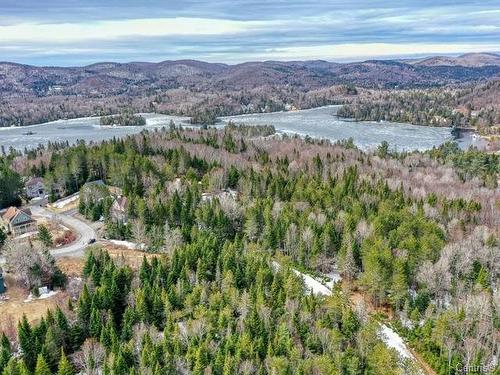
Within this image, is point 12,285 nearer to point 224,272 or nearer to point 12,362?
point 12,362

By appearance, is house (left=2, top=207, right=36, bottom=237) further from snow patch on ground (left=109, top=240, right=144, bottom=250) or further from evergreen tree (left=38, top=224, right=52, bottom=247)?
snow patch on ground (left=109, top=240, right=144, bottom=250)

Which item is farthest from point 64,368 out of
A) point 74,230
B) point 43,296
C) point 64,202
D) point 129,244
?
point 64,202

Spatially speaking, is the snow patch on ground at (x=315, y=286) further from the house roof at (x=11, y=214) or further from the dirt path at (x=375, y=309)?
the house roof at (x=11, y=214)

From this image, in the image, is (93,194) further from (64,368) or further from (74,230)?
(64,368)

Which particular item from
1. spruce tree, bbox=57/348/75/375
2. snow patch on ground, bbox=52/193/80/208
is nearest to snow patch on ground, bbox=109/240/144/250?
snow patch on ground, bbox=52/193/80/208

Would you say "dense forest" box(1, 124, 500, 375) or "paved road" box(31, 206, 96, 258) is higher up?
"dense forest" box(1, 124, 500, 375)

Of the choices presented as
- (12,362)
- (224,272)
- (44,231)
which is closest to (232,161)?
(44,231)
